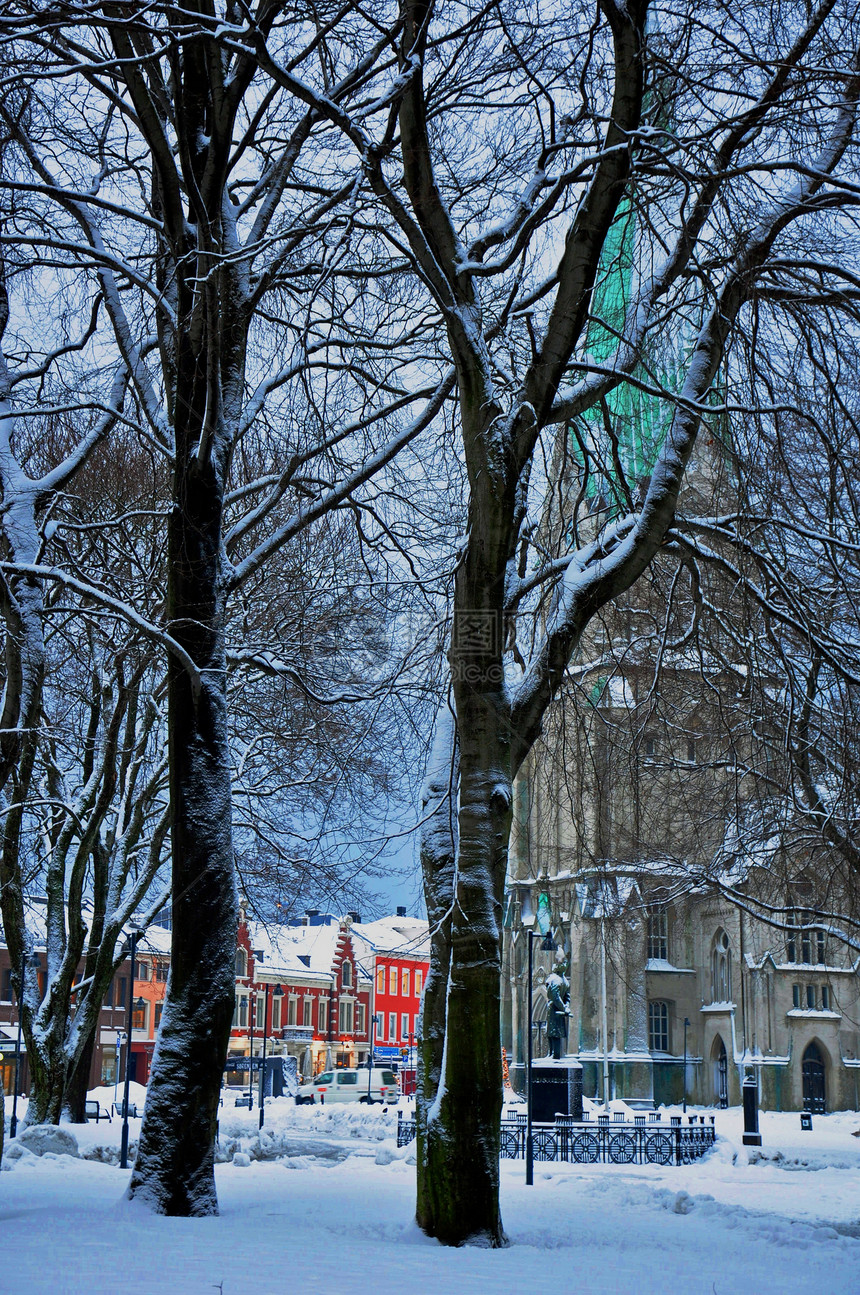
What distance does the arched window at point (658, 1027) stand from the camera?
6056 centimetres

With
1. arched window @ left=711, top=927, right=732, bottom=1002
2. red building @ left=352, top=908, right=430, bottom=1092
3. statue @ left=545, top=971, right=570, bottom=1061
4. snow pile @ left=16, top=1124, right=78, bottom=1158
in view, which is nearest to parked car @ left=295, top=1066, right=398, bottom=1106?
statue @ left=545, top=971, right=570, bottom=1061

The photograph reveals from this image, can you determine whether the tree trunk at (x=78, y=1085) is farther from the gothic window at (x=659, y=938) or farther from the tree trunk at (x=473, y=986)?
the gothic window at (x=659, y=938)

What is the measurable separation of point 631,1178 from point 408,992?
7610 cm

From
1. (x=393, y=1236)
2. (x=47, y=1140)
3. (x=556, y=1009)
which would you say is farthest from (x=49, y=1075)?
(x=556, y=1009)

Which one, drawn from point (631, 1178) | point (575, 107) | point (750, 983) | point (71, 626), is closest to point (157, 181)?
point (575, 107)

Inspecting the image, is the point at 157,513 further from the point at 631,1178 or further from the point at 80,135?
the point at 631,1178

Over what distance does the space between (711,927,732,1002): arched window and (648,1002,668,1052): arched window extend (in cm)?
250

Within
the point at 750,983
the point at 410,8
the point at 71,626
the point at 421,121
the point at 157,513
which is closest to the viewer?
the point at 410,8

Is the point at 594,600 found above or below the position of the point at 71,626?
below

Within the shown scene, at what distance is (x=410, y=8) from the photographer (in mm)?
8797

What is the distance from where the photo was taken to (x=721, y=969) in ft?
199

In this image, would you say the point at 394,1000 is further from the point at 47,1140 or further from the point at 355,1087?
the point at 47,1140

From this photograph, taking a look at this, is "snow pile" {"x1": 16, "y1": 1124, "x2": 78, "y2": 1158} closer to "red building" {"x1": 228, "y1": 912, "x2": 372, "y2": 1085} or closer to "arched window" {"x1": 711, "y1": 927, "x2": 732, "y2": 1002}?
→ "arched window" {"x1": 711, "y1": 927, "x2": 732, "y2": 1002}

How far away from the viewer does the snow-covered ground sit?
6.88 m
